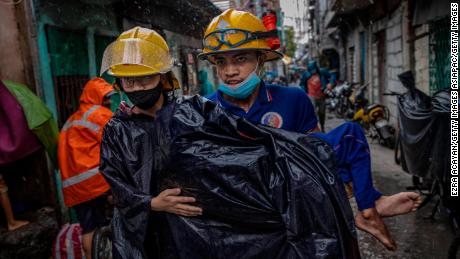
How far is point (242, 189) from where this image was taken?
1641 mm

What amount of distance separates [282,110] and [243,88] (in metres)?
0.23

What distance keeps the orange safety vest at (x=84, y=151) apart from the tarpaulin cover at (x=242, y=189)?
1665 mm

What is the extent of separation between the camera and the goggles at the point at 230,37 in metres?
1.99

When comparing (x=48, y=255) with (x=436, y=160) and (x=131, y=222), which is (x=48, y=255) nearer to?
(x=131, y=222)

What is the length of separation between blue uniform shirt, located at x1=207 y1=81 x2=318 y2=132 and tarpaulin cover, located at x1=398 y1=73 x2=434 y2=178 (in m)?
2.47

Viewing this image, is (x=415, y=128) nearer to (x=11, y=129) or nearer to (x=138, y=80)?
(x=138, y=80)

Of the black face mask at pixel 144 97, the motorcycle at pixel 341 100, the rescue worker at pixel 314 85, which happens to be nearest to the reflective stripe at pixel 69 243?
the black face mask at pixel 144 97

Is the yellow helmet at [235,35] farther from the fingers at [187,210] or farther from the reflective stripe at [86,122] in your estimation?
the reflective stripe at [86,122]

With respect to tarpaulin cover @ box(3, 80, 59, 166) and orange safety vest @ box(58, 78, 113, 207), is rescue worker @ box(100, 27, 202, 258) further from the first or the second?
tarpaulin cover @ box(3, 80, 59, 166)

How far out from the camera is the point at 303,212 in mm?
1520

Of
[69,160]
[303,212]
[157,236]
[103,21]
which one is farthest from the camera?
[103,21]

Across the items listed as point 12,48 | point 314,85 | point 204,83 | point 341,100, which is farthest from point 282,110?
point 341,100

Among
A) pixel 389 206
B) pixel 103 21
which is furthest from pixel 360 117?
pixel 389 206

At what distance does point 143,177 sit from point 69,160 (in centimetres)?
186
